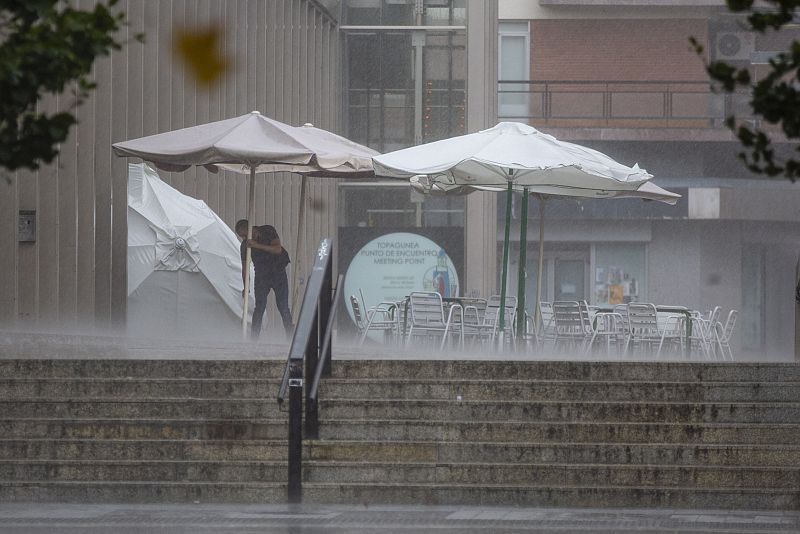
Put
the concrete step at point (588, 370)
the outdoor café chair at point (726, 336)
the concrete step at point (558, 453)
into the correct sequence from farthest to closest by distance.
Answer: the outdoor café chair at point (726, 336), the concrete step at point (588, 370), the concrete step at point (558, 453)

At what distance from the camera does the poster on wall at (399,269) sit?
22438 mm

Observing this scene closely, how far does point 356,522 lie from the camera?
29.4 feet

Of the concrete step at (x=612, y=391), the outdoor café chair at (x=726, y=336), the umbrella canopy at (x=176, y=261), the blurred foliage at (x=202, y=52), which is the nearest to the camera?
the concrete step at (x=612, y=391)

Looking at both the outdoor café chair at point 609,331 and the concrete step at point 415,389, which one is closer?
the concrete step at point 415,389

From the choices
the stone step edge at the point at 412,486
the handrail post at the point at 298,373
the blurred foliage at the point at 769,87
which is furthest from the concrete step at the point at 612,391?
the blurred foliage at the point at 769,87

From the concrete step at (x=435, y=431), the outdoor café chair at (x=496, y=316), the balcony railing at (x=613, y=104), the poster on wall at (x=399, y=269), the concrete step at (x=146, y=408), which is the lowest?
the concrete step at (x=435, y=431)

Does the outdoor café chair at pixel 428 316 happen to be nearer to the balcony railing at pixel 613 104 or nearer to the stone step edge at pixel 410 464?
the stone step edge at pixel 410 464

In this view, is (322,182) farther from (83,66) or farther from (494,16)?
(83,66)

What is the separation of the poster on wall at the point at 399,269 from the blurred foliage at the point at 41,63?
16855 mm

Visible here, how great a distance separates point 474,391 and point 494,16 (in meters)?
17.5

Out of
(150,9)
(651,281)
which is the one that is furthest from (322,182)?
(651,281)

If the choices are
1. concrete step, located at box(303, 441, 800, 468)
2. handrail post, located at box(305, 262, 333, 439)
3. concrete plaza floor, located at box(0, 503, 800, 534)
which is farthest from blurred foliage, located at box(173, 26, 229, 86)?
concrete plaza floor, located at box(0, 503, 800, 534)

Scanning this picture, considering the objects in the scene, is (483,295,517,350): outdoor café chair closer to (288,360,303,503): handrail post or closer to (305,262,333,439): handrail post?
(305,262,333,439): handrail post

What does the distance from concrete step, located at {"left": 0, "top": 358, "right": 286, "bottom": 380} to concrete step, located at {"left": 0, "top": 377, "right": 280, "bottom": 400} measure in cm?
10
